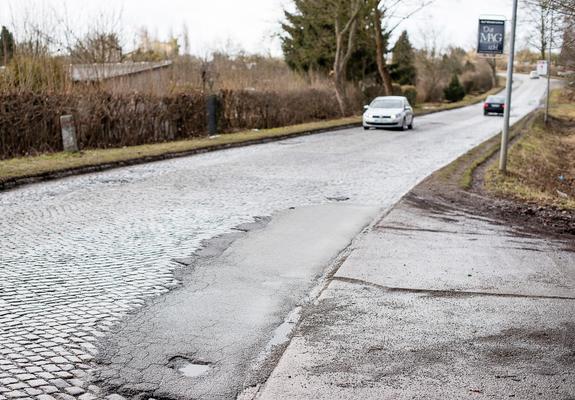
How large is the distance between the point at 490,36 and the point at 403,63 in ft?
156

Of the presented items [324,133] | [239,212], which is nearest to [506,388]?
[239,212]

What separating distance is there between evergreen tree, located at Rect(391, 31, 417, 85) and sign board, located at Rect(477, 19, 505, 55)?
44421 mm

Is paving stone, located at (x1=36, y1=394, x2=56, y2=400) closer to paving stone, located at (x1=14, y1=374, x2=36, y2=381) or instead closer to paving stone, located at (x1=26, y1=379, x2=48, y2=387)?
paving stone, located at (x1=26, y1=379, x2=48, y2=387)

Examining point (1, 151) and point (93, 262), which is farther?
point (1, 151)

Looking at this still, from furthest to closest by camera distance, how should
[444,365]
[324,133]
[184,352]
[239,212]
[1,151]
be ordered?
[324,133] → [1,151] → [239,212] → [184,352] → [444,365]

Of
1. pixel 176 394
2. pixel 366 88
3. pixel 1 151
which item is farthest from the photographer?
pixel 366 88

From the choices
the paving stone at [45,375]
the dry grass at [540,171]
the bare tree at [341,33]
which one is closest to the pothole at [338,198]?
the dry grass at [540,171]

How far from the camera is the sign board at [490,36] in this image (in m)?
13.0

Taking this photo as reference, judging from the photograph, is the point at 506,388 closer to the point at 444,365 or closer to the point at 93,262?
the point at 444,365

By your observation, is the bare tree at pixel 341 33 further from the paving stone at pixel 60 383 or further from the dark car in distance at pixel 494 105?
the paving stone at pixel 60 383

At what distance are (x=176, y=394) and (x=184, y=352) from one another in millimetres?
652

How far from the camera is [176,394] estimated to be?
159 inches

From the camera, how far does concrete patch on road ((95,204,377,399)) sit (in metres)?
4.23

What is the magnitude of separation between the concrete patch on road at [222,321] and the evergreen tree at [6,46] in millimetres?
13614
